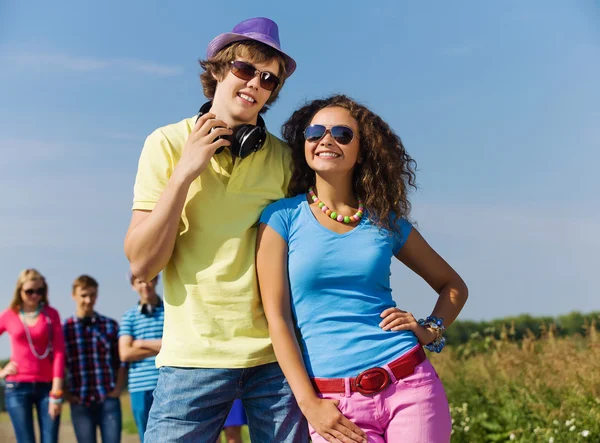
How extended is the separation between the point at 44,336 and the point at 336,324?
6.17m

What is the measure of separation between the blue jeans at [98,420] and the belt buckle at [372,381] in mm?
5704

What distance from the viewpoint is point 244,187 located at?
11.4 feet

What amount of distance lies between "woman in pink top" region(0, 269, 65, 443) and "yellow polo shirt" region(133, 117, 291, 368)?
548cm

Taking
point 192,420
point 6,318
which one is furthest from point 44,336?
point 192,420

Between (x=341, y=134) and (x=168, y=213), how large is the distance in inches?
33.8

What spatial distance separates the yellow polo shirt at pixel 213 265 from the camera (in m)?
3.33

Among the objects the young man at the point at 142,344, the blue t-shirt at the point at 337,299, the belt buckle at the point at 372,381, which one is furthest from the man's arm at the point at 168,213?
the young man at the point at 142,344

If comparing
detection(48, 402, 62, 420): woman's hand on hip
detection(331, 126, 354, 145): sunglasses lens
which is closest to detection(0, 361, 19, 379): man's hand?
detection(48, 402, 62, 420): woman's hand on hip

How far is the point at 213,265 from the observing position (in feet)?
10.9

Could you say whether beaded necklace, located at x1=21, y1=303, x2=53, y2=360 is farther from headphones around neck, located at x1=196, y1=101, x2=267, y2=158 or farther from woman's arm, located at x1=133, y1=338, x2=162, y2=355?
headphones around neck, located at x1=196, y1=101, x2=267, y2=158

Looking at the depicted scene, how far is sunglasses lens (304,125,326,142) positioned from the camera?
352 centimetres

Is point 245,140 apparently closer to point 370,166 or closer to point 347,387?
point 370,166

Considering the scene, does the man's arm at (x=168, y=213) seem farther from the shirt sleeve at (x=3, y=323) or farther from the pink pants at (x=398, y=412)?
the shirt sleeve at (x=3, y=323)

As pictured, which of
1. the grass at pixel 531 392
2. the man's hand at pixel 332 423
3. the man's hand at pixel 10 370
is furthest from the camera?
the man's hand at pixel 10 370
